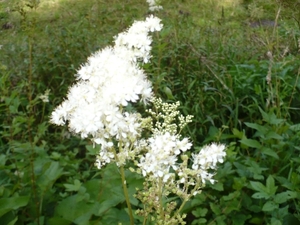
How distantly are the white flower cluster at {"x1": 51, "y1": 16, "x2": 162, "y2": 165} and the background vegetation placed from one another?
1.79 feet

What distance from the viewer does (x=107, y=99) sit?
116cm

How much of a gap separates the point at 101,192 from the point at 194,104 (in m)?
1.23

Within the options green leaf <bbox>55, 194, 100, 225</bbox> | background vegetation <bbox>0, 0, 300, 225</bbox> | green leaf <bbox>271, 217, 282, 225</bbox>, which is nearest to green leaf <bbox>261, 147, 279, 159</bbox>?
background vegetation <bbox>0, 0, 300, 225</bbox>

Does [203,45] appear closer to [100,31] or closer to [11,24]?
[100,31]

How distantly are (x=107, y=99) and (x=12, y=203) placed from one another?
0.79 meters

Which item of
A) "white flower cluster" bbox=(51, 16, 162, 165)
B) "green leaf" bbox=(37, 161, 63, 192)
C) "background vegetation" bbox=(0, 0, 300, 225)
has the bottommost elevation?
"background vegetation" bbox=(0, 0, 300, 225)

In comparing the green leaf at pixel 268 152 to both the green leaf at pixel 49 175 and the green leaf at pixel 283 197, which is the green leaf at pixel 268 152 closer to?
the green leaf at pixel 283 197

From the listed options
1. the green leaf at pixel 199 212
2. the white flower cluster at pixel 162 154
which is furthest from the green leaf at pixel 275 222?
the white flower cluster at pixel 162 154

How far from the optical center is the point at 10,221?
5.85 feet

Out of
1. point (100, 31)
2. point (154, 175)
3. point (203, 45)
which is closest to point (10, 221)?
point (154, 175)

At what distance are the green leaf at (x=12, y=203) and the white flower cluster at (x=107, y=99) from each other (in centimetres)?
56

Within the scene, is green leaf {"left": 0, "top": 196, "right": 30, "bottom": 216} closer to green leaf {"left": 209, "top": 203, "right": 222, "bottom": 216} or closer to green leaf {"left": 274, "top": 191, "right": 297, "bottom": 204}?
green leaf {"left": 209, "top": 203, "right": 222, "bottom": 216}

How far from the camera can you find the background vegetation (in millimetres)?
1812

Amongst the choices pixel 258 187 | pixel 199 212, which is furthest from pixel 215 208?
pixel 258 187
